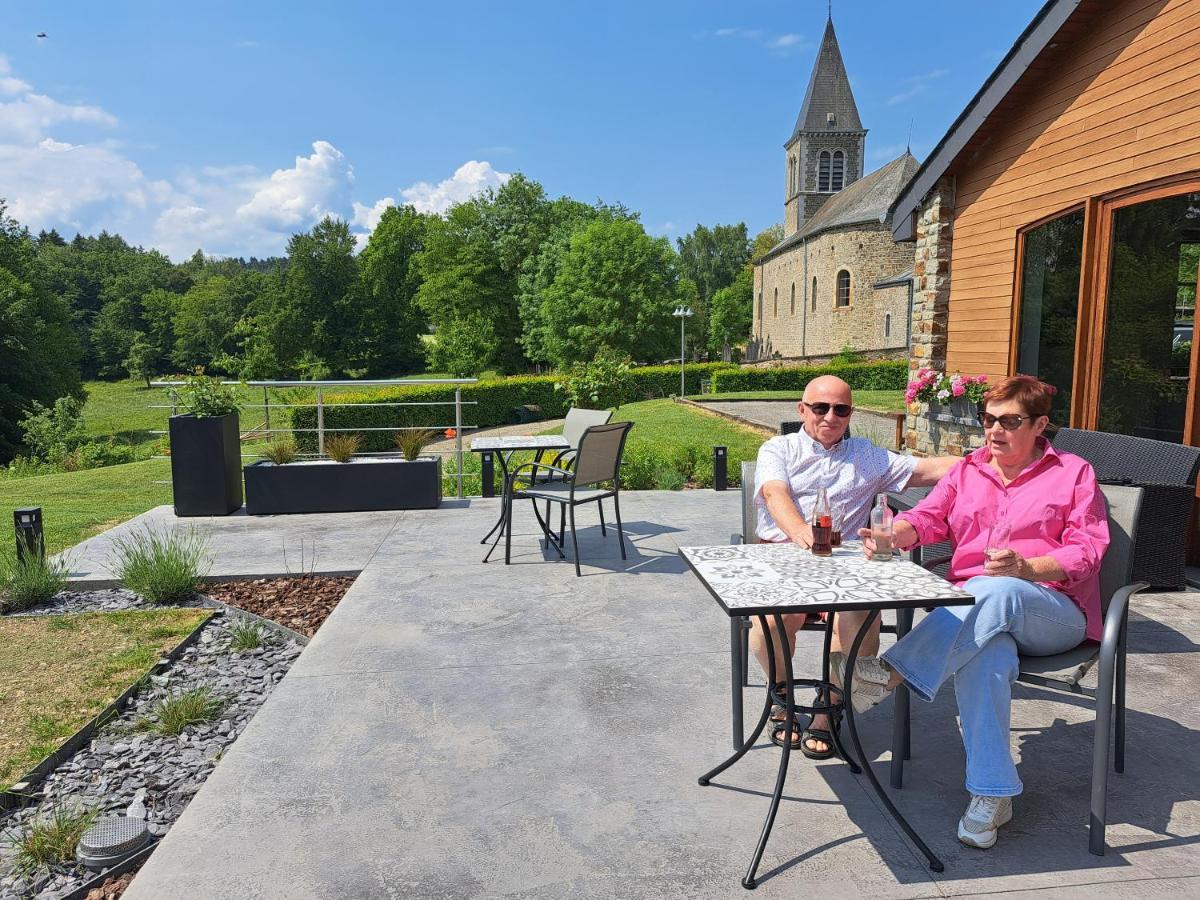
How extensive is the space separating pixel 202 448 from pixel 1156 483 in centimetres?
679

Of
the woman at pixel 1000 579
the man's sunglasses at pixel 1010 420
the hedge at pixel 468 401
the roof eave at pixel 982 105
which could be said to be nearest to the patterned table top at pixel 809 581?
the woman at pixel 1000 579

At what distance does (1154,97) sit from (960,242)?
2.69 metres

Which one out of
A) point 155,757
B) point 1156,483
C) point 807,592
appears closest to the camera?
point 807,592

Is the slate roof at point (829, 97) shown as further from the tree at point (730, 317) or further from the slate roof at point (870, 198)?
the tree at point (730, 317)

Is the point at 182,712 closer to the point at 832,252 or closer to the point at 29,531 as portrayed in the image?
the point at 29,531

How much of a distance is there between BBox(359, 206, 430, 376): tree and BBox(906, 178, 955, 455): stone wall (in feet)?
147

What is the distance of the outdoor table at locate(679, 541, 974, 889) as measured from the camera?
1.98 m

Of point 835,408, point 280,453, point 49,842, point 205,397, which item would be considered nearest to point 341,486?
point 280,453

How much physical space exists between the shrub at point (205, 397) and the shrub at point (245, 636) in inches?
129

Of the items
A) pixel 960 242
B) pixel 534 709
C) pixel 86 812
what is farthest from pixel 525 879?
pixel 960 242

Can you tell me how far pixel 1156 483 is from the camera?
3641 millimetres

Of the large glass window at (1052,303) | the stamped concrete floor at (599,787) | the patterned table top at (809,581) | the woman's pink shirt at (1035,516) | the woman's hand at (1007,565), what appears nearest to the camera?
the patterned table top at (809,581)

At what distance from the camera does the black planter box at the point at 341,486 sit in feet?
23.2

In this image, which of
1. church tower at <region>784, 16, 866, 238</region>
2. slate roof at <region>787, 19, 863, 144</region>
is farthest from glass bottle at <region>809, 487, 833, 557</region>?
slate roof at <region>787, 19, 863, 144</region>
